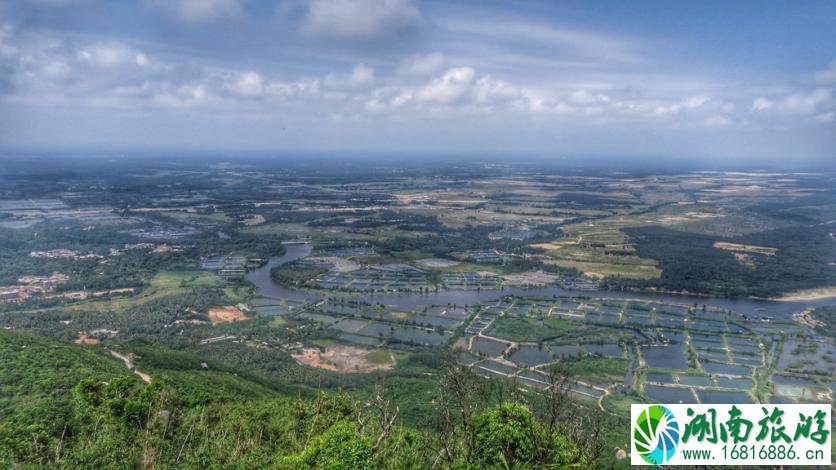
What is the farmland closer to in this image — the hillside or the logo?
the hillside

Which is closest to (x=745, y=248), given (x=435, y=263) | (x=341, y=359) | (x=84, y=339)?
(x=435, y=263)

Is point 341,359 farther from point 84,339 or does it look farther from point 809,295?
point 809,295

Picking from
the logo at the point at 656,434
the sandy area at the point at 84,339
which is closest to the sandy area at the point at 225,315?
the sandy area at the point at 84,339

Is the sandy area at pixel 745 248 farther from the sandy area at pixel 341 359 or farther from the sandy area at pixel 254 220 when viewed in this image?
the sandy area at pixel 254 220

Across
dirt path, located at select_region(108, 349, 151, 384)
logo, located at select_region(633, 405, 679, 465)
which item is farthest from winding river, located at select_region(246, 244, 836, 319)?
logo, located at select_region(633, 405, 679, 465)

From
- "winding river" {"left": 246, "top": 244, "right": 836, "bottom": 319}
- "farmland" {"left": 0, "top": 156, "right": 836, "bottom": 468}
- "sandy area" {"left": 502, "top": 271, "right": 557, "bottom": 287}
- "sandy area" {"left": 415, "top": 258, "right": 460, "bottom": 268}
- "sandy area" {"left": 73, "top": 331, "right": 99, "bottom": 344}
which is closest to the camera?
"farmland" {"left": 0, "top": 156, "right": 836, "bottom": 468}

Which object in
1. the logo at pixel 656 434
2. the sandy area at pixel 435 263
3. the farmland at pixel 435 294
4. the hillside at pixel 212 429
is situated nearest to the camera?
the logo at pixel 656 434
